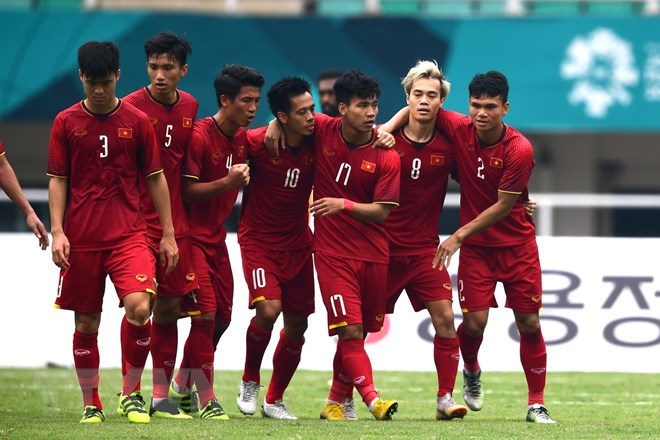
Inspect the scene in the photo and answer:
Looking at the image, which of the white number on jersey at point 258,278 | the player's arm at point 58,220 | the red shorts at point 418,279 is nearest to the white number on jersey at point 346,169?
the red shorts at point 418,279

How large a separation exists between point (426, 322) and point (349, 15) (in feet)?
26.7

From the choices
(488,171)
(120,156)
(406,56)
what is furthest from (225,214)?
(406,56)

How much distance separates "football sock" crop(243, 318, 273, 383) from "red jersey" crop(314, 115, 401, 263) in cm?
75

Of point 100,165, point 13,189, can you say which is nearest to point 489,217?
point 100,165

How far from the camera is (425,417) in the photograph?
10055 mm

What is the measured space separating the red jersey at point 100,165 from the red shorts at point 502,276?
2.26m

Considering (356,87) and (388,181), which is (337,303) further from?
(356,87)

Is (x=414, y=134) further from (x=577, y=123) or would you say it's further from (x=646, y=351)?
(x=577, y=123)

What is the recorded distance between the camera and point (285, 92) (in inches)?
370

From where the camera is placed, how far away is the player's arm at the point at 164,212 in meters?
8.86

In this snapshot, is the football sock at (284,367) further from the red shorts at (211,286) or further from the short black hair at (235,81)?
the short black hair at (235,81)

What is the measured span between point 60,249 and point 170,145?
3.86 feet

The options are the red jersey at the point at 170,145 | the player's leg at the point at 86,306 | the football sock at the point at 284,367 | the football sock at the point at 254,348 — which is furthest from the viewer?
the football sock at the point at 284,367

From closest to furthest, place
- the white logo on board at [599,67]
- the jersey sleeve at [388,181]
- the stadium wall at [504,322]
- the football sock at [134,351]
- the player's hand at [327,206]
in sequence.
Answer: the player's hand at [327,206] → the football sock at [134,351] → the jersey sleeve at [388,181] → the stadium wall at [504,322] → the white logo on board at [599,67]
